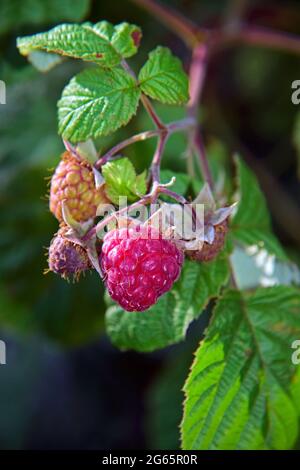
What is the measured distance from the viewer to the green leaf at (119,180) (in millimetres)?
1114

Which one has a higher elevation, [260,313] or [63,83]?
[63,83]

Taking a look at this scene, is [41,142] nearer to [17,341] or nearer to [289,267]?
[17,341]

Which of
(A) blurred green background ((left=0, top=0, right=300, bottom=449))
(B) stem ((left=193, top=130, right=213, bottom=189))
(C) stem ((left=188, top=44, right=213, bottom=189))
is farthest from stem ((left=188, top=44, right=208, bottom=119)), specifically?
(A) blurred green background ((left=0, top=0, right=300, bottom=449))

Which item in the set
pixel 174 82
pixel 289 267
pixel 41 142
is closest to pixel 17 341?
pixel 41 142

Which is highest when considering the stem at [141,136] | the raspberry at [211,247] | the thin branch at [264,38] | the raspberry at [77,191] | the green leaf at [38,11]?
the green leaf at [38,11]

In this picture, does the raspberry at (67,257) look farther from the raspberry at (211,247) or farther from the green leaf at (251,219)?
the green leaf at (251,219)

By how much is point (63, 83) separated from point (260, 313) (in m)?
1.19

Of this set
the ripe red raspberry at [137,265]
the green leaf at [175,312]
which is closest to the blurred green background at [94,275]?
the green leaf at [175,312]

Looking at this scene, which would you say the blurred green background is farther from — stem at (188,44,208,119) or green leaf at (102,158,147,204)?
green leaf at (102,158,147,204)

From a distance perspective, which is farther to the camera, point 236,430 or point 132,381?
point 132,381

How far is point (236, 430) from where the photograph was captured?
1.30m

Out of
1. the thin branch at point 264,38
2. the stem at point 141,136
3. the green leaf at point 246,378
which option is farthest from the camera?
the thin branch at point 264,38

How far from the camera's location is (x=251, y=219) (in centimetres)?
145

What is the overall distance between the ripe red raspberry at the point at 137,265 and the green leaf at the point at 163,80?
0.26 meters
